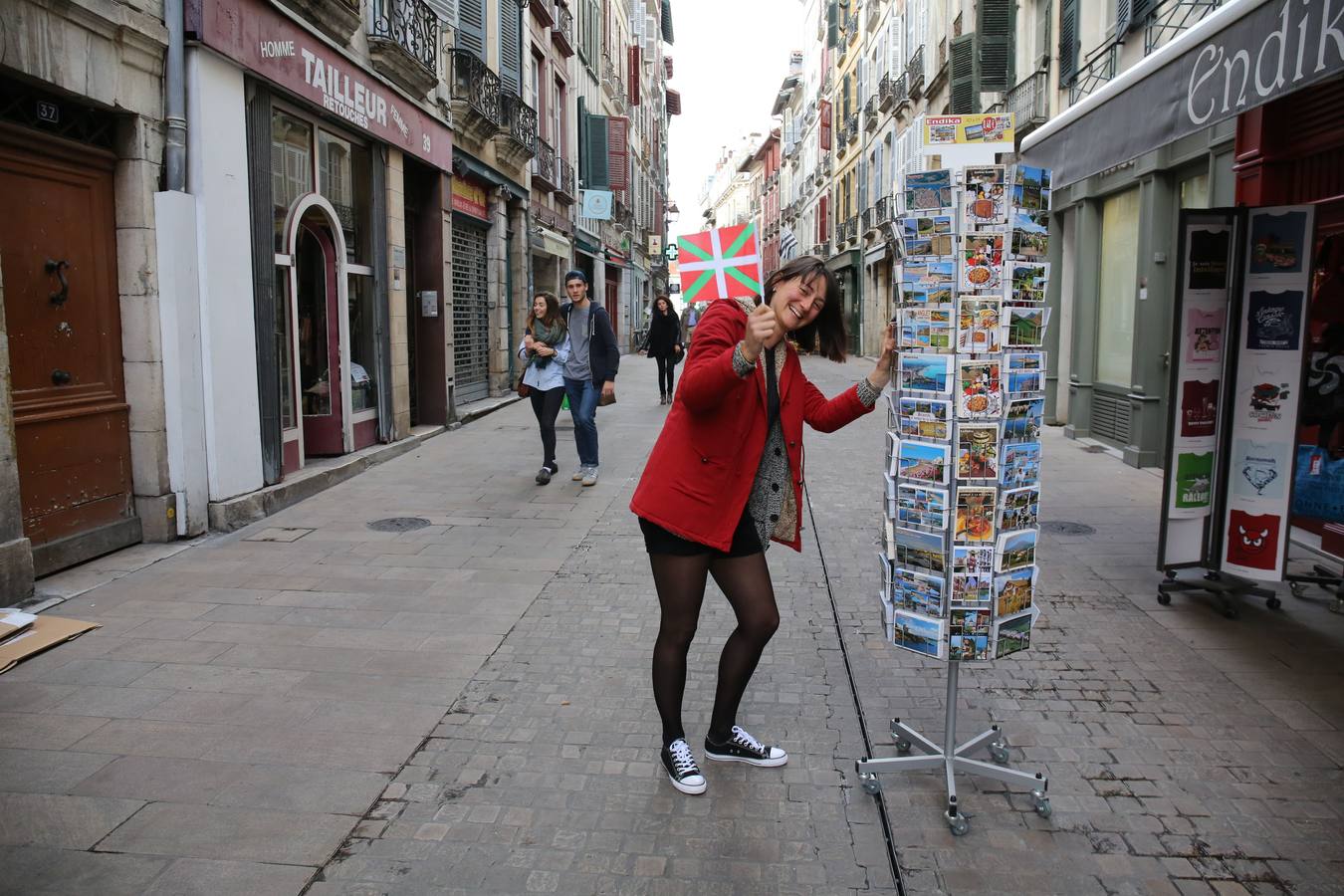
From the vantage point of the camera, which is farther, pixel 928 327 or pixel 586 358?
pixel 586 358

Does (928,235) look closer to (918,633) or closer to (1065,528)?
(918,633)

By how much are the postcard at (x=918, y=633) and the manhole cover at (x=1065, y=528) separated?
15.1ft

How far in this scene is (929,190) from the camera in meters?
3.06

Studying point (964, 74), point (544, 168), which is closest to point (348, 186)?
point (544, 168)

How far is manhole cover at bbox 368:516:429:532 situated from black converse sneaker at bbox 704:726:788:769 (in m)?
4.43

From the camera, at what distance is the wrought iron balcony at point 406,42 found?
10.5 meters

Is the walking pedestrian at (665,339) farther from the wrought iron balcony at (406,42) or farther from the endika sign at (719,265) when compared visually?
the endika sign at (719,265)

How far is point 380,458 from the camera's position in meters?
10.6

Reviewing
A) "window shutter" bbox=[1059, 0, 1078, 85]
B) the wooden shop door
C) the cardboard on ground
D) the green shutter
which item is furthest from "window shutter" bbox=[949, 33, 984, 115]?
the cardboard on ground

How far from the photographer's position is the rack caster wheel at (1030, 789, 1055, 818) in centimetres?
319

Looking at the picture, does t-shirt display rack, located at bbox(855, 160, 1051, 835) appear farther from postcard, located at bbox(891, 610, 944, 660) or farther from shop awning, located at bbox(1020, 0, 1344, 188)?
shop awning, located at bbox(1020, 0, 1344, 188)

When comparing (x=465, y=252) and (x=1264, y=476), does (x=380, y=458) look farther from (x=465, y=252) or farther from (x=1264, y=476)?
(x=1264, y=476)

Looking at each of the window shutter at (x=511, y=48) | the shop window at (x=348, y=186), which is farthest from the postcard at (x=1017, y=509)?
the window shutter at (x=511, y=48)

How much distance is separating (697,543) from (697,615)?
0.98 ft
